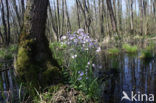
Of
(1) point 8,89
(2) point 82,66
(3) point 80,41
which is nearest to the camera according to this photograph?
(2) point 82,66

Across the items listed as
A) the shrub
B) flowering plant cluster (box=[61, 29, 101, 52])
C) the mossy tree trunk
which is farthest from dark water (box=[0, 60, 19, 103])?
flowering plant cluster (box=[61, 29, 101, 52])

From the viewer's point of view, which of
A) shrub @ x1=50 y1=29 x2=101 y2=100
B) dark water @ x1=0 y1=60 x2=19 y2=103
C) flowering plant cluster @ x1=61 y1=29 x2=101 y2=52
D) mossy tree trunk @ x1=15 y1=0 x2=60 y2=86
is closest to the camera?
dark water @ x1=0 y1=60 x2=19 y2=103

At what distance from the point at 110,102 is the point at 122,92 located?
46 cm

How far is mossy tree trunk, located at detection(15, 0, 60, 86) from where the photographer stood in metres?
2.45

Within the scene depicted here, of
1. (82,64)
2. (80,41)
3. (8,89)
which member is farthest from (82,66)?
(8,89)

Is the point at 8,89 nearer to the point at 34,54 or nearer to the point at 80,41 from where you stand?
the point at 34,54

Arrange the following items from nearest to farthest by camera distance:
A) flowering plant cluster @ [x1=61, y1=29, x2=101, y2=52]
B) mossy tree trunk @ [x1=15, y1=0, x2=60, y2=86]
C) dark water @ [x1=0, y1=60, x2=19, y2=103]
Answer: dark water @ [x1=0, y1=60, x2=19, y2=103], mossy tree trunk @ [x1=15, y1=0, x2=60, y2=86], flowering plant cluster @ [x1=61, y1=29, x2=101, y2=52]

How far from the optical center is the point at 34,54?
260 cm

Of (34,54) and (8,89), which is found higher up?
(34,54)

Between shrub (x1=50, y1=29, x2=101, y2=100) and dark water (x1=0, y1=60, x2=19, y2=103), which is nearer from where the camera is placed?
dark water (x1=0, y1=60, x2=19, y2=103)

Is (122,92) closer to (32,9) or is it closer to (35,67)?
Result: (35,67)

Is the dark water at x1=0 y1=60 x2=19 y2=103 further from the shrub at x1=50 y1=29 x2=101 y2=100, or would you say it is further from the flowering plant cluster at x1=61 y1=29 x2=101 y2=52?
the flowering plant cluster at x1=61 y1=29 x2=101 y2=52

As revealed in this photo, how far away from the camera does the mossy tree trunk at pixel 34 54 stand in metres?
2.45

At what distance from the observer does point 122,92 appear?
276 centimetres
